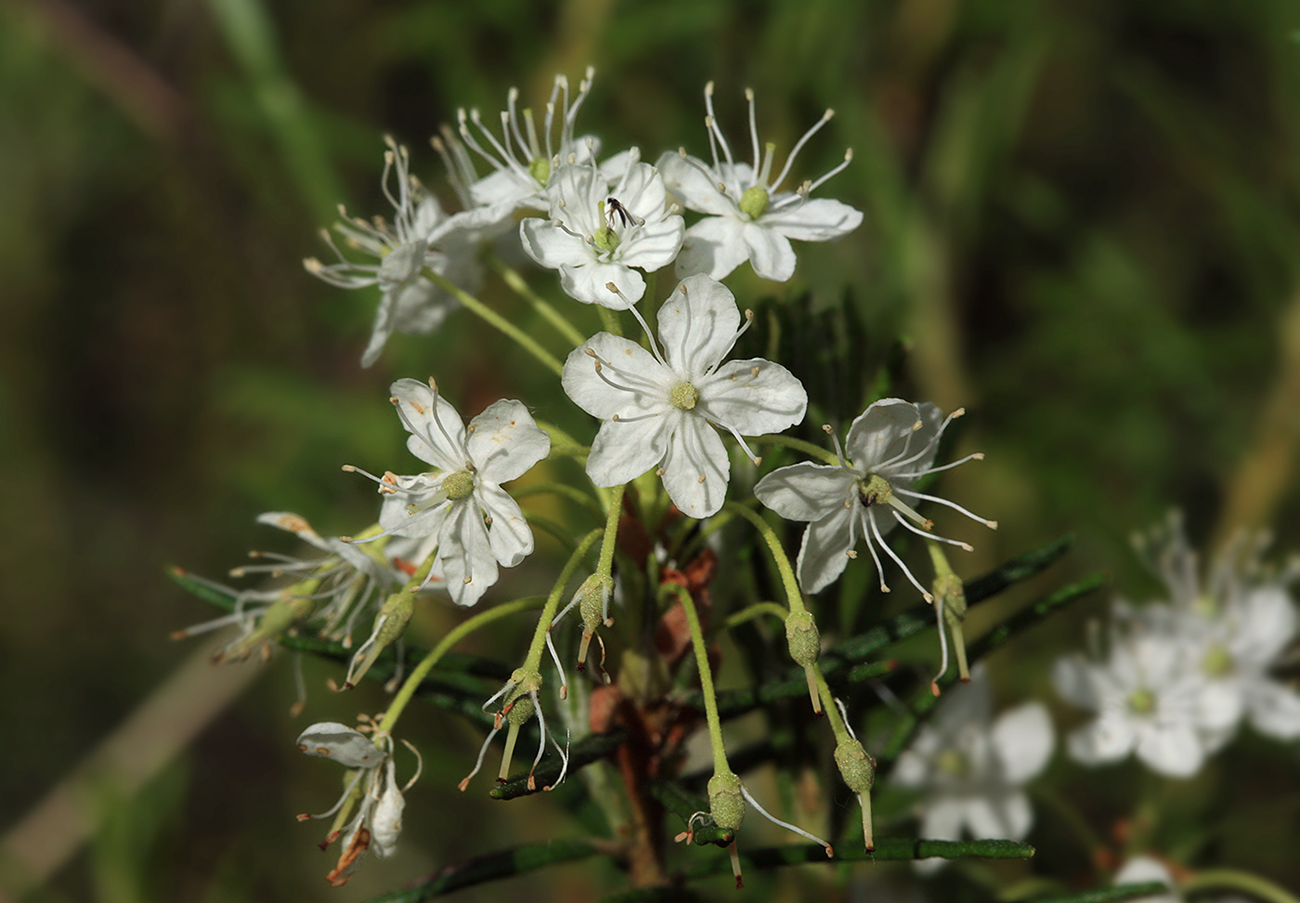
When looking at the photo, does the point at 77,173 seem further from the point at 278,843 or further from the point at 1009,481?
the point at 1009,481

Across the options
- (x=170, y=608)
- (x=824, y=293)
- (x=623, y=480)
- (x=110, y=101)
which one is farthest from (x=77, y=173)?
(x=623, y=480)

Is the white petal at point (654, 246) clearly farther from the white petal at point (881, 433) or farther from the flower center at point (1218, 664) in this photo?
the flower center at point (1218, 664)

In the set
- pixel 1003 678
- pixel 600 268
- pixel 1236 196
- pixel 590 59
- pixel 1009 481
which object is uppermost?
pixel 590 59

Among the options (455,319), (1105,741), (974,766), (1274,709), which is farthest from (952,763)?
(455,319)

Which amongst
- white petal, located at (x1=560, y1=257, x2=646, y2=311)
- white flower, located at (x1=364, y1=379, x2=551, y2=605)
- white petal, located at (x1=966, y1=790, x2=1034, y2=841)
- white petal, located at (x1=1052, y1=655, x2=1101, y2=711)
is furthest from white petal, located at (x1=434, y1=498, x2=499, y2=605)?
white petal, located at (x1=1052, y1=655, x2=1101, y2=711)

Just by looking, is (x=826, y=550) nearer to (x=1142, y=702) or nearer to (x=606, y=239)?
(x=606, y=239)

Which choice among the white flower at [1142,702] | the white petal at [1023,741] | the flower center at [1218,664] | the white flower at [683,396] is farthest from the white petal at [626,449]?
the flower center at [1218,664]
